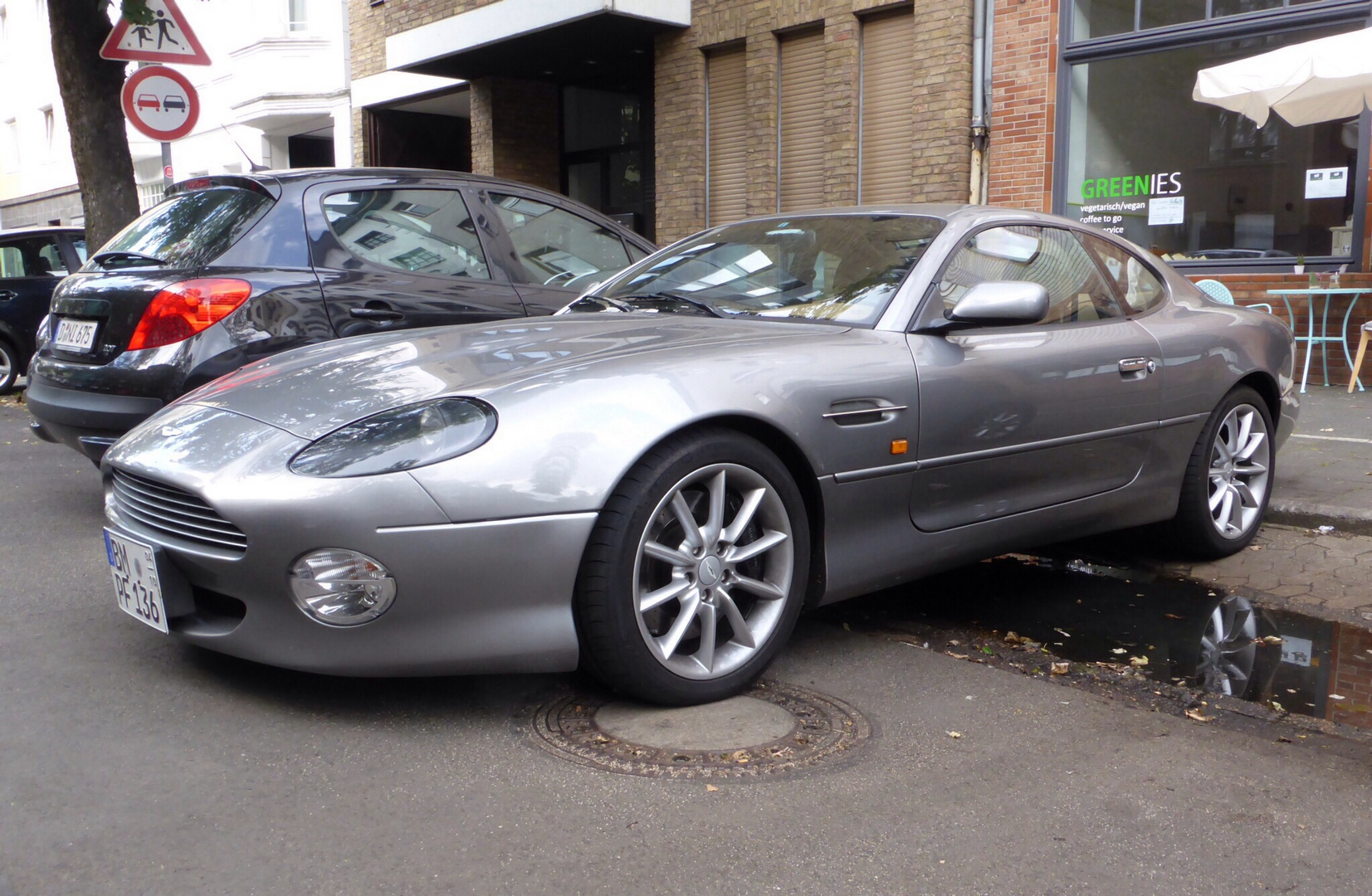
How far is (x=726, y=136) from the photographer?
13.3 meters

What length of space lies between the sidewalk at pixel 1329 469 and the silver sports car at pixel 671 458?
1357 mm

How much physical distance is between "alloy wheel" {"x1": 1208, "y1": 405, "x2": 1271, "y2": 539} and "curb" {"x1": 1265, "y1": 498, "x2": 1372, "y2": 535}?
518 mm

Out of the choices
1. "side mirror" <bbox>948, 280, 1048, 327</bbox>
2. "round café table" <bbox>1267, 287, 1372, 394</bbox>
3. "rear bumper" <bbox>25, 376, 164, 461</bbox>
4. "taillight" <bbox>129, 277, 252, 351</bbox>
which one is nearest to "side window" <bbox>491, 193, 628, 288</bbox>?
"taillight" <bbox>129, 277, 252, 351</bbox>

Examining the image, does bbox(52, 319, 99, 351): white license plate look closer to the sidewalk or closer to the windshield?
the windshield

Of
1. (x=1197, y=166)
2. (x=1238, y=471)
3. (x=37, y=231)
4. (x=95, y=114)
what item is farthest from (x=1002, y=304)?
(x=37, y=231)

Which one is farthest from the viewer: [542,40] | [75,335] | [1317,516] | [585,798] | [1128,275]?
[542,40]

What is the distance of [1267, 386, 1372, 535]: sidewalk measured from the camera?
214 inches

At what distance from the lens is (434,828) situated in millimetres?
2434

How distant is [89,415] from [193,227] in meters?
0.93

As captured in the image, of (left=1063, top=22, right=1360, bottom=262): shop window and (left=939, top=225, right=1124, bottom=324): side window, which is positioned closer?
(left=939, top=225, right=1124, bottom=324): side window

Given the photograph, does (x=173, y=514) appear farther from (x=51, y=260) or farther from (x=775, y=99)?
(x=775, y=99)

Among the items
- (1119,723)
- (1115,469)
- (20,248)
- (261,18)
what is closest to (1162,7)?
(1115,469)

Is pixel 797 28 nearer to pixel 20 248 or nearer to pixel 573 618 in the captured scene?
pixel 20 248

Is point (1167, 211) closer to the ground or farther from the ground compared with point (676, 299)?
farther from the ground
